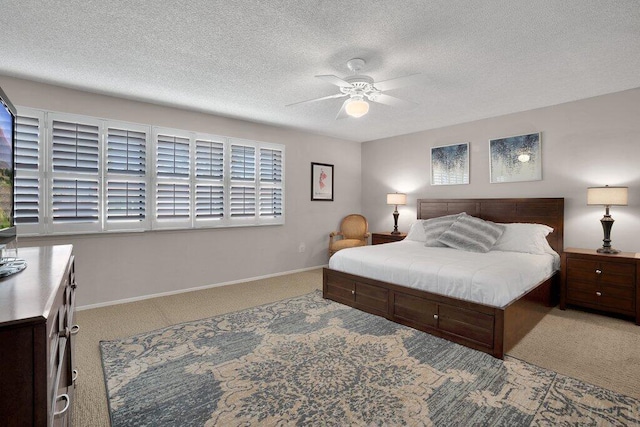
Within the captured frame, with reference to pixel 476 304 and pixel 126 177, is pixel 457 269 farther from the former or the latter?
pixel 126 177

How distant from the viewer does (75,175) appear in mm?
3539

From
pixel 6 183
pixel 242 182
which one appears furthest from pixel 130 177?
pixel 6 183

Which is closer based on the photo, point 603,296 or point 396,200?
point 603,296

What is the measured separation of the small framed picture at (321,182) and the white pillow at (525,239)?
300 centimetres

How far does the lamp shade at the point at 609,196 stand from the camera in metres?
3.39

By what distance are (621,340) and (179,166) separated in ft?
16.8

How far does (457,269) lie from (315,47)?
2.31 meters

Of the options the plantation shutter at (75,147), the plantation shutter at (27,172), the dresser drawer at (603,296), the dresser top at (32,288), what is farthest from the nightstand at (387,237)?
the plantation shutter at (27,172)

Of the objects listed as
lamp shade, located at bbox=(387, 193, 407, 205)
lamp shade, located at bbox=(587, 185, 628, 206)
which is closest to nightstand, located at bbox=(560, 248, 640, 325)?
lamp shade, located at bbox=(587, 185, 628, 206)

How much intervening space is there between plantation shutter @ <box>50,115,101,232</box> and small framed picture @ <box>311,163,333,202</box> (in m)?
3.25

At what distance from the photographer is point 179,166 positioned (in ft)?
14.0

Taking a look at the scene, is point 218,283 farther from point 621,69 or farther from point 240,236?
point 621,69

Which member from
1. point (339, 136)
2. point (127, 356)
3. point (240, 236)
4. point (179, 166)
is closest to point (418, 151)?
point (339, 136)

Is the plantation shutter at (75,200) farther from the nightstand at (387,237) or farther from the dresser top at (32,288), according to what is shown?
the nightstand at (387,237)
